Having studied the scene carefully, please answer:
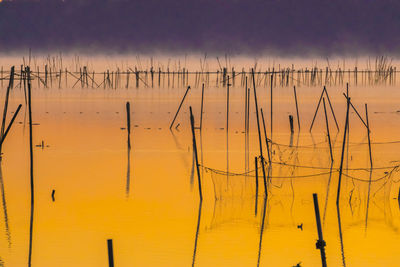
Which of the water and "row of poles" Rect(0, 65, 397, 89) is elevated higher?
"row of poles" Rect(0, 65, 397, 89)

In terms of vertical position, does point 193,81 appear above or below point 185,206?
above

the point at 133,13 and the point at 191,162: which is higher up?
the point at 133,13

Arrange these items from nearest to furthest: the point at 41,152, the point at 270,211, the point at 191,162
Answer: the point at 270,211, the point at 191,162, the point at 41,152

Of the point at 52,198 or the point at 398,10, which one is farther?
the point at 398,10

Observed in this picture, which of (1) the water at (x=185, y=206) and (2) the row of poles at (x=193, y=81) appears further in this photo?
(2) the row of poles at (x=193, y=81)

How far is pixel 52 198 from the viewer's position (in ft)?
50.2

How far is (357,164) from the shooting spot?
1920 centimetres

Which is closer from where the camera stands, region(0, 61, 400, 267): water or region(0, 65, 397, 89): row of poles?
region(0, 61, 400, 267): water

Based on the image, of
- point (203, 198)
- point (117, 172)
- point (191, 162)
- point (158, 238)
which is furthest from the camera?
point (191, 162)

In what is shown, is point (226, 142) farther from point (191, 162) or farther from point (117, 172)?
point (117, 172)

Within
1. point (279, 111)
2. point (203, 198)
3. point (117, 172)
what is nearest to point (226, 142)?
point (117, 172)

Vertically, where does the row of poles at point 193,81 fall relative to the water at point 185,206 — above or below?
above

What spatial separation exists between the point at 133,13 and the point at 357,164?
479 feet

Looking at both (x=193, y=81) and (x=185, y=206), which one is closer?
(x=185, y=206)
